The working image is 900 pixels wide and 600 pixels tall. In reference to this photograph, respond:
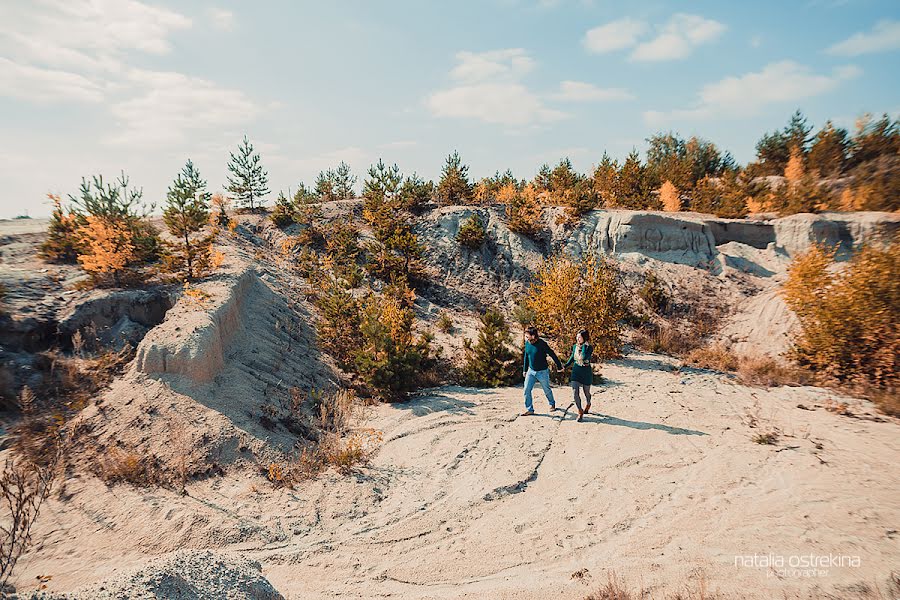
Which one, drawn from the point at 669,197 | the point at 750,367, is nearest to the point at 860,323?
the point at 750,367

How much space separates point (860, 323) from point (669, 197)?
17188 mm

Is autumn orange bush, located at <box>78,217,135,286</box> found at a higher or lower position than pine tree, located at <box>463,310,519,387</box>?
higher

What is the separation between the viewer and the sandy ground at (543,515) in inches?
181

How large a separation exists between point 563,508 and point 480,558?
1602mm

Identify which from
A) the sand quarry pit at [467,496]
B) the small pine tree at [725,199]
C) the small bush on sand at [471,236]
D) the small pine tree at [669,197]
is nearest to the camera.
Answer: the sand quarry pit at [467,496]

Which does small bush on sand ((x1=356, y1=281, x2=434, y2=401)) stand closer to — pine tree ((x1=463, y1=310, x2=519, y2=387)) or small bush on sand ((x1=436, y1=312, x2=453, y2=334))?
pine tree ((x1=463, y1=310, x2=519, y2=387))

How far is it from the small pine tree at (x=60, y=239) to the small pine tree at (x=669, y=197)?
26.9 m

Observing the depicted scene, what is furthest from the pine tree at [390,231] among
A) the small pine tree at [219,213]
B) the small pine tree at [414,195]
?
the small pine tree at [219,213]

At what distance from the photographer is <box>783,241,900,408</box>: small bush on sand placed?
29.4ft

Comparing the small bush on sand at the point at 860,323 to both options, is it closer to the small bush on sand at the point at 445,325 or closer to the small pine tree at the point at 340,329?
the small bush on sand at the point at 445,325

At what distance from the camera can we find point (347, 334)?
11898 millimetres

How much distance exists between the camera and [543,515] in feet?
19.1

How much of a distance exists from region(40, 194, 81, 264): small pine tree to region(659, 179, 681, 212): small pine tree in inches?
1059

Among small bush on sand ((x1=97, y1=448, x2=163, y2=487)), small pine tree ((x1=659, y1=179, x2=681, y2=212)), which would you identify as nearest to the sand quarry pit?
small bush on sand ((x1=97, y1=448, x2=163, y2=487))
